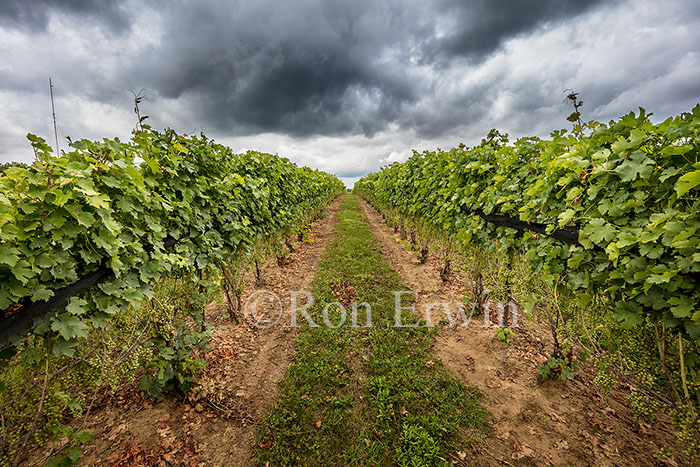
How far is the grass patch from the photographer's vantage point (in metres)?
3.07

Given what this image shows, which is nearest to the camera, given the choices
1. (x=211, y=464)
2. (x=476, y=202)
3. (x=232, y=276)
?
(x=211, y=464)

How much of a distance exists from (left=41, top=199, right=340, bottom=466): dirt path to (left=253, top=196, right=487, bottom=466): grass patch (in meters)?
0.30

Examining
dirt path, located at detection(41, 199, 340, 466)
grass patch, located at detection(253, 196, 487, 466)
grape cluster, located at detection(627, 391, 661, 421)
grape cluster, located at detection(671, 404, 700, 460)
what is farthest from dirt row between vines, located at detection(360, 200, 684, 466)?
dirt path, located at detection(41, 199, 340, 466)

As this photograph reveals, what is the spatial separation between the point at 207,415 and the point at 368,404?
234cm

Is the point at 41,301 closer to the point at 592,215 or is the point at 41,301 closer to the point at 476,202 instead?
the point at 592,215

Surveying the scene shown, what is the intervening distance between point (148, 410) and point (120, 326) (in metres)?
1.63

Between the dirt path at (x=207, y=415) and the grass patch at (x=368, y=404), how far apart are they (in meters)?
0.30

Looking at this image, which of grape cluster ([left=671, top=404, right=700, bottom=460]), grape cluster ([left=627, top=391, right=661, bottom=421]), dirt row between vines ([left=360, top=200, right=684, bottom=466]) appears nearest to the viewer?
grape cluster ([left=671, top=404, right=700, bottom=460])

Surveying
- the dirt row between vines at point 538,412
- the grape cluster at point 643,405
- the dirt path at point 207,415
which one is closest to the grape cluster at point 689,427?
the grape cluster at point 643,405

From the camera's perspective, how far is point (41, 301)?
1925 mm

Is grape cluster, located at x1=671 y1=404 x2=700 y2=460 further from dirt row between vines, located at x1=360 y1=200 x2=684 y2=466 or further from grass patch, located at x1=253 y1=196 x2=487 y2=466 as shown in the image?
grass patch, located at x1=253 y1=196 x2=487 y2=466

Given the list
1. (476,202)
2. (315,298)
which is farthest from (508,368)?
(315,298)

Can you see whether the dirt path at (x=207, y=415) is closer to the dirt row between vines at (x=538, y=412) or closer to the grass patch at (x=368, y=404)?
the grass patch at (x=368, y=404)

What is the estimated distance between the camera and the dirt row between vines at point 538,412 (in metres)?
2.95
